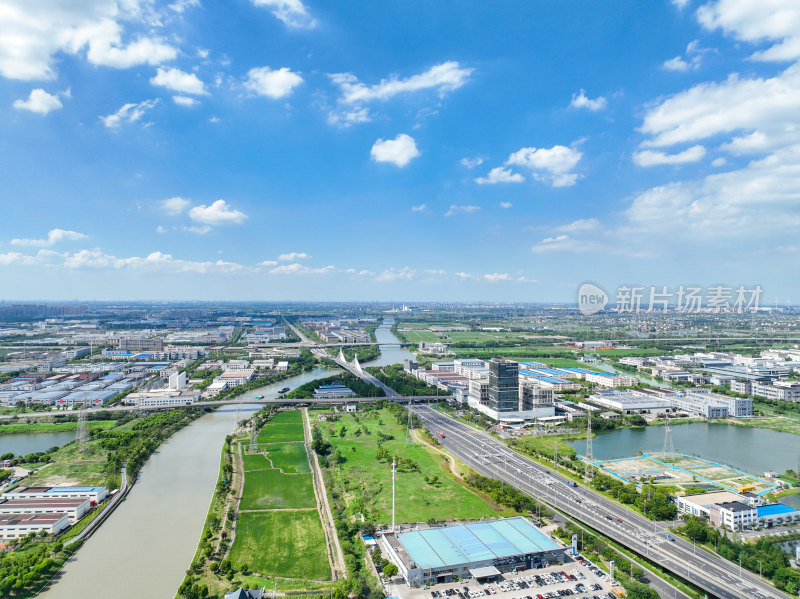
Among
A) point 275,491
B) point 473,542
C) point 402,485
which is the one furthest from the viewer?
point 402,485

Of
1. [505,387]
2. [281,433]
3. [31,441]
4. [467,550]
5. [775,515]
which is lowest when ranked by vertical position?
[31,441]

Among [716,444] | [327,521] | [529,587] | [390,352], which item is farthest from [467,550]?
[390,352]

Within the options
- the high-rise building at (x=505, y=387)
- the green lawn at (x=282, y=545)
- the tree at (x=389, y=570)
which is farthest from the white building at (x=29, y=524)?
the high-rise building at (x=505, y=387)

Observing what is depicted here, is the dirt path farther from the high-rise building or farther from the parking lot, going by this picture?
the high-rise building

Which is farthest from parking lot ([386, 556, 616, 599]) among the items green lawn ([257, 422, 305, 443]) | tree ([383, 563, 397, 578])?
green lawn ([257, 422, 305, 443])

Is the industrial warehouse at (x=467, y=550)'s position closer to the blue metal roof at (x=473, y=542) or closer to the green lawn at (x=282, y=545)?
the blue metal roof at (x=473, y=542)

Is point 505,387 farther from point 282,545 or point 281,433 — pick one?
point 282,545
